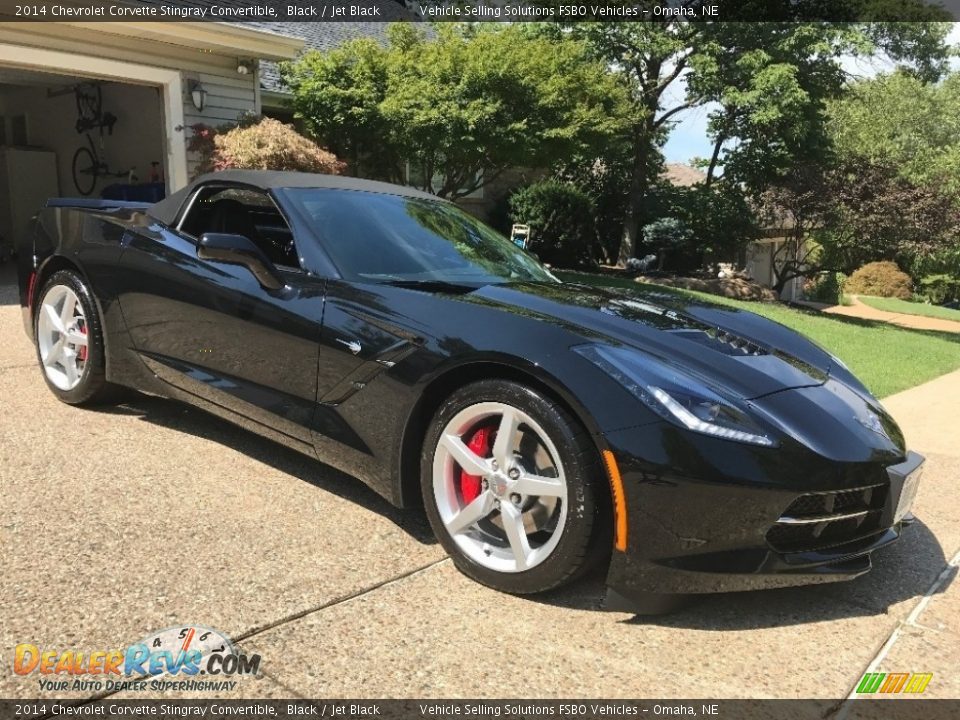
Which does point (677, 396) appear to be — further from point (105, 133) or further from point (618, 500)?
point (105, 133)

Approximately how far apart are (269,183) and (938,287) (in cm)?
3208

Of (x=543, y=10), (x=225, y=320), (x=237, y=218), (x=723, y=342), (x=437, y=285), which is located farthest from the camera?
(x=543, y=10)

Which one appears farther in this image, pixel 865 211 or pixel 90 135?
pixel 865 211

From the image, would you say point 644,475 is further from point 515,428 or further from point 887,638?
point 887,638

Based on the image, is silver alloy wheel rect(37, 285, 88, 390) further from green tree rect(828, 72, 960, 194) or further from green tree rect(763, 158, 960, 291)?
green tree rect(828, 72, 960, 194)

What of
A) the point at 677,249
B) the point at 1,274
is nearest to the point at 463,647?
the point at 1,274

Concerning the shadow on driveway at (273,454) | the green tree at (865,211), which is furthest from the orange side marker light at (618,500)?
the green tree at (865,211)

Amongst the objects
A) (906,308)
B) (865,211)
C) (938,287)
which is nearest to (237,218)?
(865,211)

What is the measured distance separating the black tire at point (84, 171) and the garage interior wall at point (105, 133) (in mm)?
136

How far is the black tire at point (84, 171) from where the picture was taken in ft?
45.6

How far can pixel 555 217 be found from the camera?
1855 centimetres

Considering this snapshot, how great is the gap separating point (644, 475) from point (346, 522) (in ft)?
4.37

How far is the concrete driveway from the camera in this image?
218cm

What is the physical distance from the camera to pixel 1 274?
11492 millimetres
